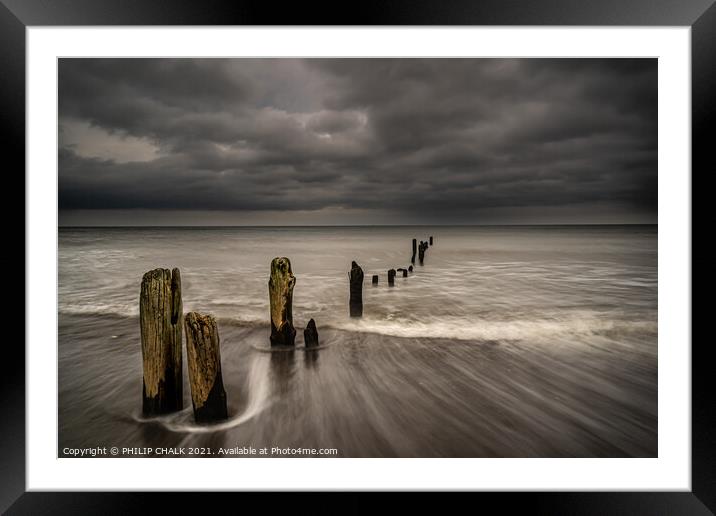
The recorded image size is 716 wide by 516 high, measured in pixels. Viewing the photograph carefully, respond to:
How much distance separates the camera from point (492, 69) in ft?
17.0

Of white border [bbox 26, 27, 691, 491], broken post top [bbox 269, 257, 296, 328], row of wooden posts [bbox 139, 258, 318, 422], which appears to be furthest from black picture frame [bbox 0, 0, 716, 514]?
broken post top [bbox 269, 257, 296, 328]

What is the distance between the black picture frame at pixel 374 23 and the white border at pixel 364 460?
71 millimetres

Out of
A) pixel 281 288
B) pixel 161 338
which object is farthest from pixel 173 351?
pixel 281 288

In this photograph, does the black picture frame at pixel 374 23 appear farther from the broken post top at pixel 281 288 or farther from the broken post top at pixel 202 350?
the broken post top at pixel 281 288

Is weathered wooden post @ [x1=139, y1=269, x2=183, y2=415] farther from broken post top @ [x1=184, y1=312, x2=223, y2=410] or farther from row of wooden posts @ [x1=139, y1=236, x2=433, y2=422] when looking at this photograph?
broken post top @ [x1=184, y1=312, x2=223, y2=410]

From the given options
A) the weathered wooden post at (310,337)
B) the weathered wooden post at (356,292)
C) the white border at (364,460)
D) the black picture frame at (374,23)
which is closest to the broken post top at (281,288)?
the weathered wooden post at (310,337)

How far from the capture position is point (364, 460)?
2.64m

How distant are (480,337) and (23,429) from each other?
5.54 meters

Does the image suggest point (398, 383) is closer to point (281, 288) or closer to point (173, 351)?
point (281, 288)

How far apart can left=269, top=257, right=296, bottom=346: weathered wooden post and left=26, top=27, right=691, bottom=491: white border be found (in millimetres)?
2458

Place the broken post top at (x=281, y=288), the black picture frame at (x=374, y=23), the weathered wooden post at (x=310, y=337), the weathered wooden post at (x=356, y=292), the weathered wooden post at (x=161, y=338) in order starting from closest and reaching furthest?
the black picture frame at (x=374, y=23)
the weathered wooden post at (x=161, y=338)
the broken post top at (x=281, y=288)
the weathered wooden post at (x=310, y=337)
the weathered wooden post at (x=356, y=292)

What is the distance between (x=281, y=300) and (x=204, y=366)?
2.15m

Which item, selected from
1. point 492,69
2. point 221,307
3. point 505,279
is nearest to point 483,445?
point 492,69

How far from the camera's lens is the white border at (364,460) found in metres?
2.36
